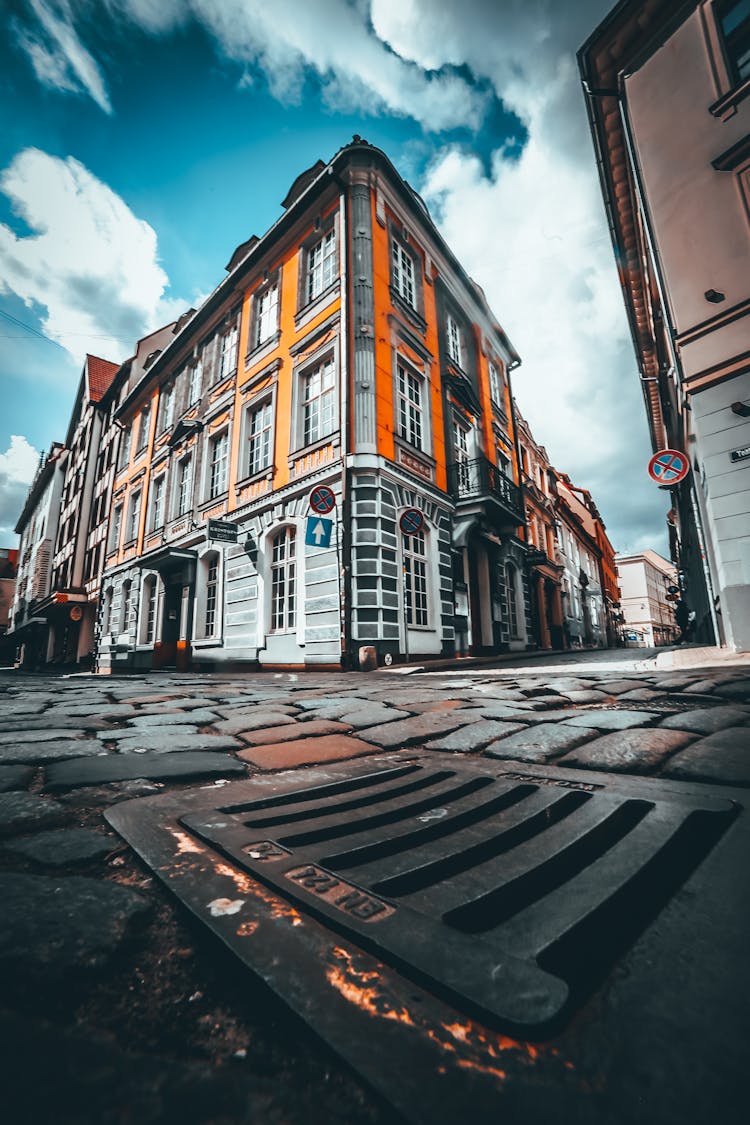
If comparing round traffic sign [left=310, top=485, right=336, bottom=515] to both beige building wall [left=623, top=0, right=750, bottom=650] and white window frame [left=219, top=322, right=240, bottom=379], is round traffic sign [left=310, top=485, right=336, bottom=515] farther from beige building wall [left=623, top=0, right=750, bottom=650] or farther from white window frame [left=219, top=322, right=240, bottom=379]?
white window frame [left=219, top=322, right=240, bottom=379]

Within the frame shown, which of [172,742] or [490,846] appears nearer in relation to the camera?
[490,846]

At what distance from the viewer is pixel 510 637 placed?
14.4m

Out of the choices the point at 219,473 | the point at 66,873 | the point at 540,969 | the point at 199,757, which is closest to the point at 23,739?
the point at 199,757

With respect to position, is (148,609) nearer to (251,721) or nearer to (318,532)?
(318,532)

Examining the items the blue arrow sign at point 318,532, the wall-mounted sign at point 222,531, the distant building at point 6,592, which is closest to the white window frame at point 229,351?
the wall-mounted sign at point 222,531

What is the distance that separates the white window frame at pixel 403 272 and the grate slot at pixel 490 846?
40.2 ft

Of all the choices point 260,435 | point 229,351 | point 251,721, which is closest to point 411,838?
point 251,721

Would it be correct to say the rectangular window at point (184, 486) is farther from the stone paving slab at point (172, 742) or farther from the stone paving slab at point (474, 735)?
the stone paving slab at point (474, 735)

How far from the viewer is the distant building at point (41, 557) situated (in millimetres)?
26672

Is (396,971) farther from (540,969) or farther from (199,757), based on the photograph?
(199,757)

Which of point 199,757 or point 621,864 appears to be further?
point 199,757

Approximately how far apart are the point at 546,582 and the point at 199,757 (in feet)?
62.4

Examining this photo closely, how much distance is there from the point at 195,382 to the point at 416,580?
35.0 ft

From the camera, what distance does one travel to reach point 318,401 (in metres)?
10.9
